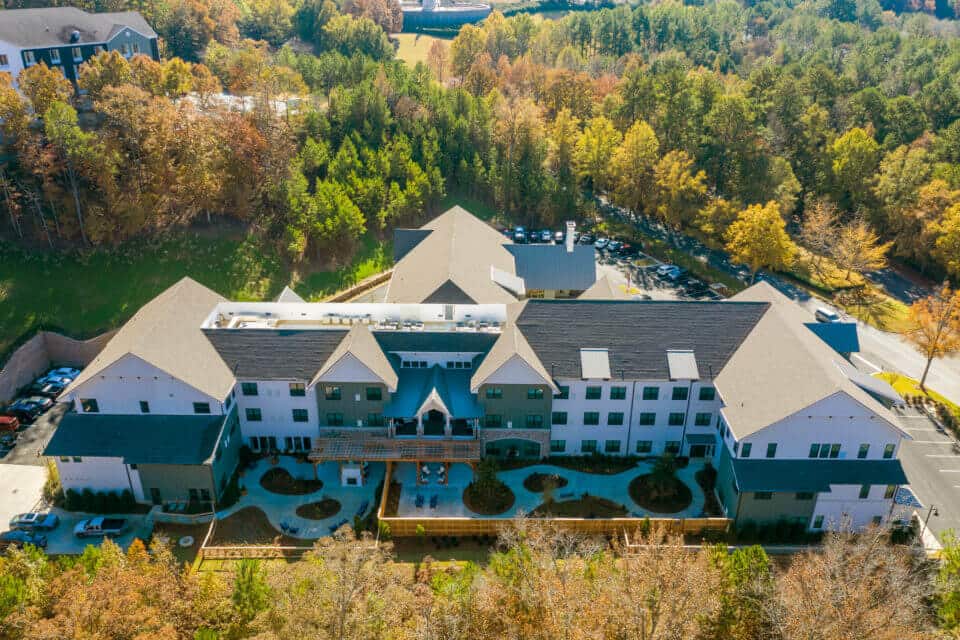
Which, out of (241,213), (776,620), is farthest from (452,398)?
(241,213)

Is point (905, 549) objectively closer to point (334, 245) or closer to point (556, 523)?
point (556, 523)

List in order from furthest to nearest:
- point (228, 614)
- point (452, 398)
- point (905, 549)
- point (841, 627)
Answer: point (452, 398)
point (905, 549)
point (228, 614)
point (841, 627)

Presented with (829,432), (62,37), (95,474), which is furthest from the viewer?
(62,37)

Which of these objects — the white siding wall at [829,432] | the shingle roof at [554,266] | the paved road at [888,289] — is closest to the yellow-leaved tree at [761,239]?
the paved road at [888,289]

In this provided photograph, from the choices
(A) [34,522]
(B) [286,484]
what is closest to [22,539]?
(A) [34,522]

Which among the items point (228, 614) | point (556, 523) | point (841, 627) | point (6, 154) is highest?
point (6, 154)

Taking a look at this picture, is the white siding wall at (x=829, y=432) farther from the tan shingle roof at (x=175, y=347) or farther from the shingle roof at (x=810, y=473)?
the tan shingle roof at (x=175, y=347)

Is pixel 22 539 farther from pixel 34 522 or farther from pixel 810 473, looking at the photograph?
pixel 810 473
